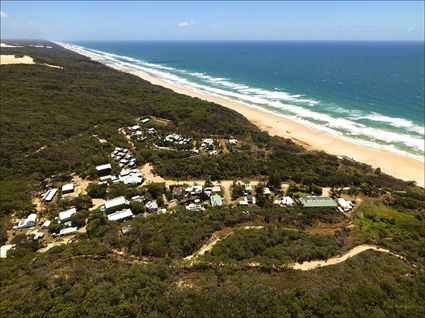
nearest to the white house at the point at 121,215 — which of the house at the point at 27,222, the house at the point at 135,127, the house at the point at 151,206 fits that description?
the house at the point at 151,206

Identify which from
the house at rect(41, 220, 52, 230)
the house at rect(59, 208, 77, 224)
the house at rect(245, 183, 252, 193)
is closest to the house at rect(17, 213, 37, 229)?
the house at rect(41, 220, 52, 230)

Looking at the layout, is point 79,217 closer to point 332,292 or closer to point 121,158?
point 121,158

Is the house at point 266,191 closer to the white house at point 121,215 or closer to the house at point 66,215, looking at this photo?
the white house at point 121,215

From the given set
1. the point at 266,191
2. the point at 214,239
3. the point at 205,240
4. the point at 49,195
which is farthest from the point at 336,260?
the point at 49,195

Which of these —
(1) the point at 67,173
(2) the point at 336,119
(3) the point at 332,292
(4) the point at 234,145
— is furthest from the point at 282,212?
(2) the point at 336,119

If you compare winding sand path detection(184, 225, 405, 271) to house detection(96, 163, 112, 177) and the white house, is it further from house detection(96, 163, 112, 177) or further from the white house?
house detection(96, 163, 112, 177)

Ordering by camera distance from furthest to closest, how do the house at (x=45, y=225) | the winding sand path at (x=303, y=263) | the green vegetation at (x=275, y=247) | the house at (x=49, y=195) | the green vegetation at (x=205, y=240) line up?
the house at (x=49, y=195) → the house at (x=45, y=225) → the green vegetation at (x=275, y=247) → the winding sand path at (x=303, y=263) → the green vegetation at (x=205, y=240)
